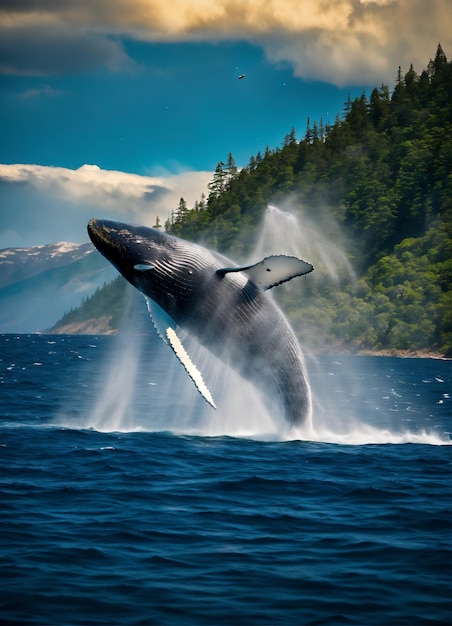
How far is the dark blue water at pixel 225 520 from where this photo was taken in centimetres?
933

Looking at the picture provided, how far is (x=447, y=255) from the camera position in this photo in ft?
416

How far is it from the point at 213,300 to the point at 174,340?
3.51ft

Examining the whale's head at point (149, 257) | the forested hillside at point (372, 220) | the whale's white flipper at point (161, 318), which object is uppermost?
the forested hillside at point (372, 220)

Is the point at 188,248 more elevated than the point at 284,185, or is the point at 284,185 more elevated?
the point at 284,185

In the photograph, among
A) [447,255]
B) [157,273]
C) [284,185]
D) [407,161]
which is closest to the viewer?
[157,273]

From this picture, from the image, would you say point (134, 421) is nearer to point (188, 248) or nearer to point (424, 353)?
point (188, 248)

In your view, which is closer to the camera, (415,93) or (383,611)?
(383,611)

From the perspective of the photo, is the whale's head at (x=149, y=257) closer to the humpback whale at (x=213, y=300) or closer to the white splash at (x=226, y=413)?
the humpback whale at (x=213, y=300)

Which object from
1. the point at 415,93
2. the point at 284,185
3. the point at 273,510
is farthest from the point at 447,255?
the point at 273,510

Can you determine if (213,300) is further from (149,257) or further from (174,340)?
(149,257)

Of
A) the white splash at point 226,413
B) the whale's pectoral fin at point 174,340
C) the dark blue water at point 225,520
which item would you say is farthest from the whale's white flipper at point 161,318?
the dark blue water at point 225,520

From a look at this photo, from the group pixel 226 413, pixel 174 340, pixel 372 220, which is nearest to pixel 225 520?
pixel 174 340

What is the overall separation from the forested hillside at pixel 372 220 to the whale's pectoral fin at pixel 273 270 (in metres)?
89.4

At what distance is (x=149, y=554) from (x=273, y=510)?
2.99 meters
